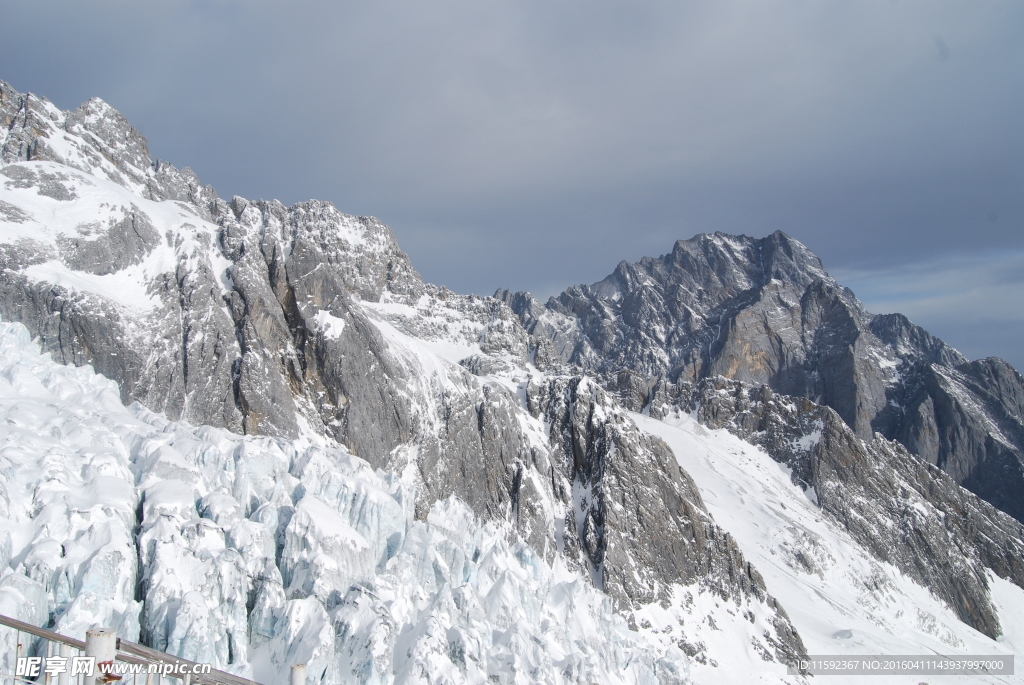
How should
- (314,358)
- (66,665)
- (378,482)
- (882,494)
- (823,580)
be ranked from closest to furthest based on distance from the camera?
(66,665) < (378,482) < (314,358) < (823,580) < (882,494)

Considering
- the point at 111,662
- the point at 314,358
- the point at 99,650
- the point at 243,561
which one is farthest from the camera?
the point at 314,358

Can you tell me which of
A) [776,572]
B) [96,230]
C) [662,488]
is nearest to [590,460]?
[662,488]

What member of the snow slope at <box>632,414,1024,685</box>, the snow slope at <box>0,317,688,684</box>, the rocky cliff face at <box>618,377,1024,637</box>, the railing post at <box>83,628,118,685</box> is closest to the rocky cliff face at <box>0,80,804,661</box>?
the snow slope at <box>632,414,1024,685</box>

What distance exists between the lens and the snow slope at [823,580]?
109131 millimetres

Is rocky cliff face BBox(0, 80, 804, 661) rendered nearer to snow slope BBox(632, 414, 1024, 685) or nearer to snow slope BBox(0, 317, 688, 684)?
snow slope BBox(632, 414, 1024, 685)

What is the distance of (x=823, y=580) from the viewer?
401ft

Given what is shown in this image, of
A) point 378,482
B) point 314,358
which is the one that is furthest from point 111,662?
point 314,358

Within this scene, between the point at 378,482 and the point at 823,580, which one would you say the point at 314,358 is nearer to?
the point at 378,482

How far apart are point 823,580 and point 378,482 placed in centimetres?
8790

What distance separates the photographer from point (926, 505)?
482 feet

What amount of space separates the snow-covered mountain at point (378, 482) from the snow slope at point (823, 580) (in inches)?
22.9

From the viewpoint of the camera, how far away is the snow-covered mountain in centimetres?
4509

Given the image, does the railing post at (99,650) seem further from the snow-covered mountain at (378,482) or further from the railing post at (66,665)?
the snow-covered mountain at (378,482)

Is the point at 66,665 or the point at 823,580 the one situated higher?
the point at 66,665
